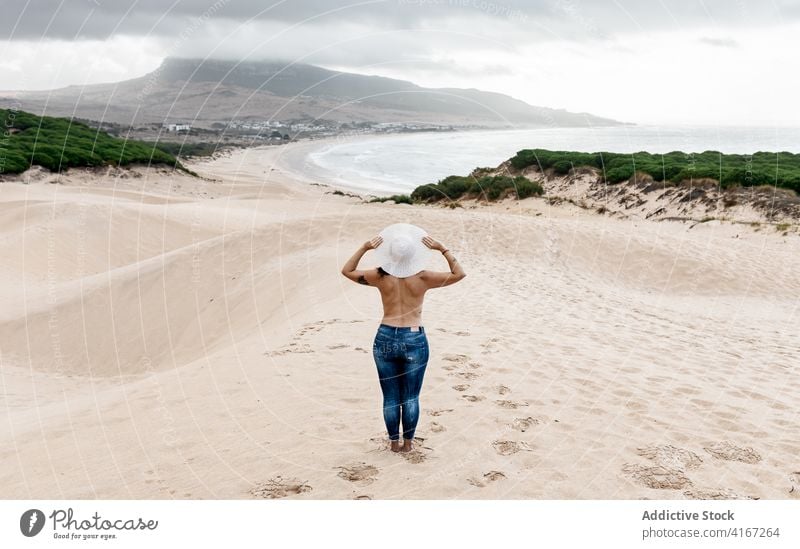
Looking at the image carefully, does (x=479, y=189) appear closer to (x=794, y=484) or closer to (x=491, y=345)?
(x=491, y=345)

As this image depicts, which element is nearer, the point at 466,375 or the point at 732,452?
the point at 732,452

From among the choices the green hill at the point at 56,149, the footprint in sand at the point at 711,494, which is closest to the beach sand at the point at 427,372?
the footprint in sand at the point at 711,494

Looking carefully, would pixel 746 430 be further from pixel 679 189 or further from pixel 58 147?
pixel 58 147

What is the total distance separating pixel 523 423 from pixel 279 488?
2686 millimetres

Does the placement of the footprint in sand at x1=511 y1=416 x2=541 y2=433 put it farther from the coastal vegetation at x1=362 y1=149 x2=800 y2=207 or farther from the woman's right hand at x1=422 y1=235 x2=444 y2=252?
the coastal vegetation at x1=362 y1=149 x2=800 y2=207

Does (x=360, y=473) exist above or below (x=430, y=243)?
below

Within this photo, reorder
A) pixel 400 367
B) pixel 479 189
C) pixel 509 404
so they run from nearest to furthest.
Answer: pixel 400 367, pixel 509 404, pixel 479 189

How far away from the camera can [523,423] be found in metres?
6.72

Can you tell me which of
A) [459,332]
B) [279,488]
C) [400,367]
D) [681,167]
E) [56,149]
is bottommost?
[279,488]

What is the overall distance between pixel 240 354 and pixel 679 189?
95.8 ft

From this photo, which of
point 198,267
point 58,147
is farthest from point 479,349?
point 58,147

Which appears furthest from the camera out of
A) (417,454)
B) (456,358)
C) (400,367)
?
(456,358)

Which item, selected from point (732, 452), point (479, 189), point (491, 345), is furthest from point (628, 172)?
point (732, 452)

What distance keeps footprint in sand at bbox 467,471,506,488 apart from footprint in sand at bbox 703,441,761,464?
2.19 metres
